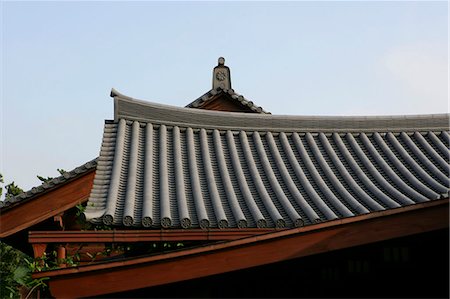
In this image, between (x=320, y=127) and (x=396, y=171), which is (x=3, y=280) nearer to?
(x=320, y=127)

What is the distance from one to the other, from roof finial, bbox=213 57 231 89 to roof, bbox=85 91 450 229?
11.4ft

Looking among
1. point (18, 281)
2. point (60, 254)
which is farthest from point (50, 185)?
point (60, 254)

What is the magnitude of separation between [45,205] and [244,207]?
3.97 m

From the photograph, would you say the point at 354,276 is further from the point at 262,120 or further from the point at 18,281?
the point at 262,120

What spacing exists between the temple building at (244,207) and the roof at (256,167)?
0.02 m

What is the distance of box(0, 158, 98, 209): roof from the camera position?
35.4ft

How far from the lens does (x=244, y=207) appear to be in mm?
8570

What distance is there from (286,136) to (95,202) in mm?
4031

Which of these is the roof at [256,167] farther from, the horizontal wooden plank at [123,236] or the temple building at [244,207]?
the horizontal wooden plank at [123,236]

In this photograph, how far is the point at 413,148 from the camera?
11000 millimetres

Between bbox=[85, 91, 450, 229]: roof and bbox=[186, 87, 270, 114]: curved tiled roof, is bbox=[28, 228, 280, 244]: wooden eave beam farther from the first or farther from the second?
bbox=[186, 87, 270, 114]: curved tiled roof

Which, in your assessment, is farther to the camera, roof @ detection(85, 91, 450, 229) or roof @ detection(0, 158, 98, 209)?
roof @ detection(0, 158, 98, 209)

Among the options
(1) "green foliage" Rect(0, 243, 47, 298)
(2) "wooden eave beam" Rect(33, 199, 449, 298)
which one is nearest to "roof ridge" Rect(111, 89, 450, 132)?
(1) "green foliage" Rect(0, 243, 47, 298)

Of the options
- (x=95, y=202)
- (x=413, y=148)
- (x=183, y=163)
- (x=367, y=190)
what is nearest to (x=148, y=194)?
(x=95, y=202)
